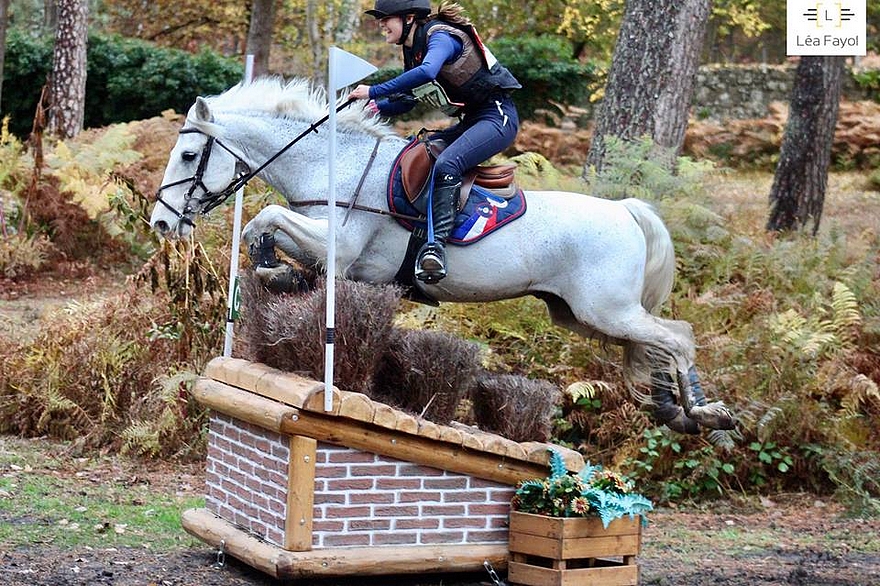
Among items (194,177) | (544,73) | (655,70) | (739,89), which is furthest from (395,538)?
(739,89)

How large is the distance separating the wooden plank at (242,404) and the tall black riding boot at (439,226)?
90cm

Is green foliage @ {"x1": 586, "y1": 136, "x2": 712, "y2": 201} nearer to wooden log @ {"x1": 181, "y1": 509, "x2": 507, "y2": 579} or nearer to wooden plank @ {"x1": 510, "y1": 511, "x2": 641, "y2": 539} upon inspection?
wooden plank @ {"x1": 510, "y1": 511, "x2": 641, "y2": 539}

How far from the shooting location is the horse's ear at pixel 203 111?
5504 mm

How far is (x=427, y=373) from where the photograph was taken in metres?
5.55

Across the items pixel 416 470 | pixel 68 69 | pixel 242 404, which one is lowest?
pixel 416 470

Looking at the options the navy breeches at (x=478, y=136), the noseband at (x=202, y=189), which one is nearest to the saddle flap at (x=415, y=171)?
the navy breeches at (x=478, y=136)

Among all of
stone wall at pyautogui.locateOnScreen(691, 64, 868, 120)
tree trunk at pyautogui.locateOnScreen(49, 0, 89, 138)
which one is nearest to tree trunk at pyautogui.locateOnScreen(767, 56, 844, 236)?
tree trunk at pyautogui.locateOnScreen(49, 0, 89, 138)

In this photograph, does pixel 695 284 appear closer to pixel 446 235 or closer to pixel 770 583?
pixel 770 583

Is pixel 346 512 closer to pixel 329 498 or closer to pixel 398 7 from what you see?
pixel 329 498

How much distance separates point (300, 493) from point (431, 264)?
1176 mm

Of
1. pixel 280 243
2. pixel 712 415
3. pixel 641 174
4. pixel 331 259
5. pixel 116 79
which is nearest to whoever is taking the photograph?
pixel 331 259

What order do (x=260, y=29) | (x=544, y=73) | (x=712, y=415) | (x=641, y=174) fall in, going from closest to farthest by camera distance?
(x=712, y=415) < (x=641, y=174) < (x=260, y=29) < (x=544, y=73)

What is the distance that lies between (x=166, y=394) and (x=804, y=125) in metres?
7.50

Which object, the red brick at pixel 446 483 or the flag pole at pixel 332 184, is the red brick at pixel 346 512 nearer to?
the red brick at pixel 446 483
